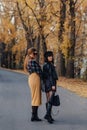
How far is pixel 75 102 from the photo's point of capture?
15.7 m

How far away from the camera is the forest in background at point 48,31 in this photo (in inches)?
1333

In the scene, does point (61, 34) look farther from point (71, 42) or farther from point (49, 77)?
point (49, 77)

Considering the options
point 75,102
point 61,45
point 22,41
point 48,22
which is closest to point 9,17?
point 22,41

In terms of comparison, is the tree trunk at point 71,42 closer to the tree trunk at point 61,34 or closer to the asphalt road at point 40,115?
the tree trunk at point 61,34

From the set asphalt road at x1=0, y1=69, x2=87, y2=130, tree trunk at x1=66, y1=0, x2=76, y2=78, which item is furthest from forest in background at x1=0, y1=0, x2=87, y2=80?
asphalt road at x1=0, y1=69, x2=87, y2=130

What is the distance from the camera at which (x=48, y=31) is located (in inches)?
1679

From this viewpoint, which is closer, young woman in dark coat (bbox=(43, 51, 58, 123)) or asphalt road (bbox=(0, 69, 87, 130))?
asphalt road (bbox=(0, 69, 87, 130))

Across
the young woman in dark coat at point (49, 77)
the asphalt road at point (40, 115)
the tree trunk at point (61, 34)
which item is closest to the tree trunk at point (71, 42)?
the tree trunk at point (61, 34)

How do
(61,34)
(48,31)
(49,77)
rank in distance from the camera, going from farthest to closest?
(48,31), (61,34), (49,77)

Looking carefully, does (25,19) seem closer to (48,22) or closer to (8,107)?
(48,22)

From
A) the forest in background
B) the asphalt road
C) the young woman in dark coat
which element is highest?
the forest in background

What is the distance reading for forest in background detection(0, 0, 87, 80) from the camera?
33.9 meters

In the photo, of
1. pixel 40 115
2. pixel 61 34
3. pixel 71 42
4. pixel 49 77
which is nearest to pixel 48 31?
pixel 61 34

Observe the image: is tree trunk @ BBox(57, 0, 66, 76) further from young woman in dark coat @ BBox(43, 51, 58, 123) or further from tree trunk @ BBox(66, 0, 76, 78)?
young woman in dark coat @ BBox(43, 51, 58, 123)
